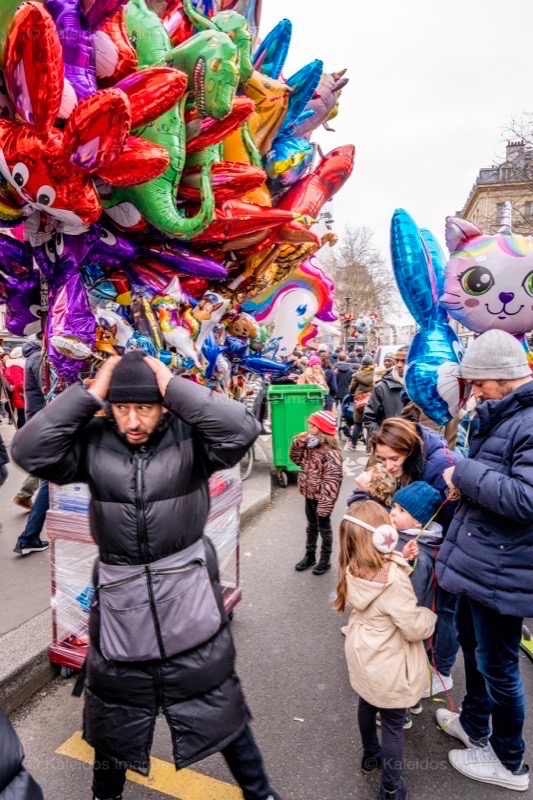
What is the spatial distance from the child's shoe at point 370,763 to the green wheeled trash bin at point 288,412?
4.52 metres

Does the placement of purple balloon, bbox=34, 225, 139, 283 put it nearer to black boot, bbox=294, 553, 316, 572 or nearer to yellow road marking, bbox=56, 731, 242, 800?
yellow road marking, bbox=56, 731, 242, 800

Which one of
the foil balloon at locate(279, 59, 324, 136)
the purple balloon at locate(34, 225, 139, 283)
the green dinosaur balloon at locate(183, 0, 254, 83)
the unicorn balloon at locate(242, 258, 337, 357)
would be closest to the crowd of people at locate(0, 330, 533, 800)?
the purple balloon at locate(34, 225, 139, 283)

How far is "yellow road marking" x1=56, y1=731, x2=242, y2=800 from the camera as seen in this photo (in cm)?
202

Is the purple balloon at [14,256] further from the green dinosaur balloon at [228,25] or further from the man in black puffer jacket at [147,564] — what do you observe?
the green dinosaur balloon at [228,25]

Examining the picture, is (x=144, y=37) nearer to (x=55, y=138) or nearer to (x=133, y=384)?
(x=55, y=138)

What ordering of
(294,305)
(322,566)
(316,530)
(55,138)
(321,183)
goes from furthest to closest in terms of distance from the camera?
(294,305) → (316,530) → (322,566) → (321,183) → (55,138)

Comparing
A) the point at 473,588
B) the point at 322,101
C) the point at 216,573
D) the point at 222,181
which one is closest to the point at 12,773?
the point at 216,573

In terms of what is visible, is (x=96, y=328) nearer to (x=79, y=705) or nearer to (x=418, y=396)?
(x=418, y=396)

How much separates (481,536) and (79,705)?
216 centimetres

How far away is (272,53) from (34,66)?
2.27 m

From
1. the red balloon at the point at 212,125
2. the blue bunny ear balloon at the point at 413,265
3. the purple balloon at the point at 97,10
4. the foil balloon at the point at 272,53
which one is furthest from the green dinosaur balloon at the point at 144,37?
the blue bunny ear balloon at the point at 413,265

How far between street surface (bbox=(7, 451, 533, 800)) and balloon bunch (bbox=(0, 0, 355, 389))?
1742 millimetres

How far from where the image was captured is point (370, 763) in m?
2.13

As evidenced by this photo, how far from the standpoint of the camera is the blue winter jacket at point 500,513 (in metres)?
1.80
